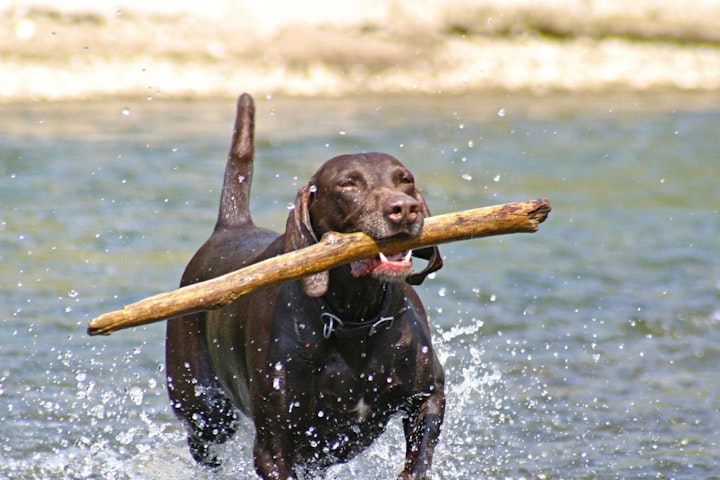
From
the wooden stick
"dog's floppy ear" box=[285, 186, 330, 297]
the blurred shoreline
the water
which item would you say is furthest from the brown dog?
the blurred shoreline

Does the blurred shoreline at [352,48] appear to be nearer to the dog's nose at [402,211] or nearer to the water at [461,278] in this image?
the water at [461,278]

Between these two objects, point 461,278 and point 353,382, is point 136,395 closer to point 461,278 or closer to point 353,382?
point 353,382

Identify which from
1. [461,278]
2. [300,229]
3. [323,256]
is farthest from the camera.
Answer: [461,278]

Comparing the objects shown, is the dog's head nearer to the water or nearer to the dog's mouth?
the dog's mouth

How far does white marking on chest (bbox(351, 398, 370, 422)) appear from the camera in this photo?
4.93 m

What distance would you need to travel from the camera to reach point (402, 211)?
452cm

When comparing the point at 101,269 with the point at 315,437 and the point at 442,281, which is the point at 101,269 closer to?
the point at 442,281

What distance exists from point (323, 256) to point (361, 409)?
783 millimetres

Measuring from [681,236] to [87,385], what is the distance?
20.9 ft

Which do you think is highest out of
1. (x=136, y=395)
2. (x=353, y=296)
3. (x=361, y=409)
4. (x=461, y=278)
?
(x=353, y=296)

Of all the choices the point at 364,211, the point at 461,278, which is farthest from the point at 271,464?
the point at 461,278

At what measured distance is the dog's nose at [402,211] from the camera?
452cm

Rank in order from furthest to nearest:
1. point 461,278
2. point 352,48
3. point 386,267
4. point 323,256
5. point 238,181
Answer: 1. point 352,48
2. point 461,278
3. point 238,181
4. point 386,267
5. point 323,256

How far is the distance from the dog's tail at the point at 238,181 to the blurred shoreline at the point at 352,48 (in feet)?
44.5
